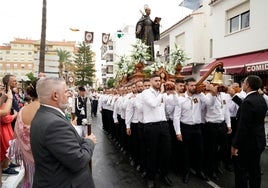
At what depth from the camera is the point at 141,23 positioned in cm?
1128

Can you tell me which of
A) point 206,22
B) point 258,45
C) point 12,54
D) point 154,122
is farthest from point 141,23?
point 12,54

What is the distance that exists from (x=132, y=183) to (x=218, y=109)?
2415 millimetres

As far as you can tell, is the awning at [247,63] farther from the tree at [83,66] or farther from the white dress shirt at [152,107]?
the tree at [83,66]

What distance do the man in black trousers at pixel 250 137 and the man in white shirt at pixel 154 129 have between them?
1504 millimetres

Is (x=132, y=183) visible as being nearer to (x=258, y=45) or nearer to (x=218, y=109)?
(x=218, y=109)

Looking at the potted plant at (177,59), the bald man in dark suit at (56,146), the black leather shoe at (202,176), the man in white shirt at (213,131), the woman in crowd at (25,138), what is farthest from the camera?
the potted plant at (177,59)

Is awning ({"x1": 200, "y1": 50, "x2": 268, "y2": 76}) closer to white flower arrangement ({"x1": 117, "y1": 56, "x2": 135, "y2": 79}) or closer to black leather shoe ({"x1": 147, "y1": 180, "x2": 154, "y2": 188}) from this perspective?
white flower arrangement ({"x1": 117, "y1": 56, "x2": 135, "y2": 79})

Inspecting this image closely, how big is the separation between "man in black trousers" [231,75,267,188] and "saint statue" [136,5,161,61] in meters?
6.54

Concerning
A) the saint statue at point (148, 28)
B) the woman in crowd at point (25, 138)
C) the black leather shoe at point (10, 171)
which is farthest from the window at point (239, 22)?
the woman in crowd at point (25, 138)

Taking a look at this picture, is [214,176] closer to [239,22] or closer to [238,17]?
[239,22]

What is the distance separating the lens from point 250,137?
194 inches

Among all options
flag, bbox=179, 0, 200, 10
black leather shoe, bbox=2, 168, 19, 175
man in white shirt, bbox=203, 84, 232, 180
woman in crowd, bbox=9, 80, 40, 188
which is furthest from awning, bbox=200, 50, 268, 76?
woman in crowd, bbox=9, 80, 40, 188

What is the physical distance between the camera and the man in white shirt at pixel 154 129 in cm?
603

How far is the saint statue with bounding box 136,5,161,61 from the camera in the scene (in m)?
11.2
